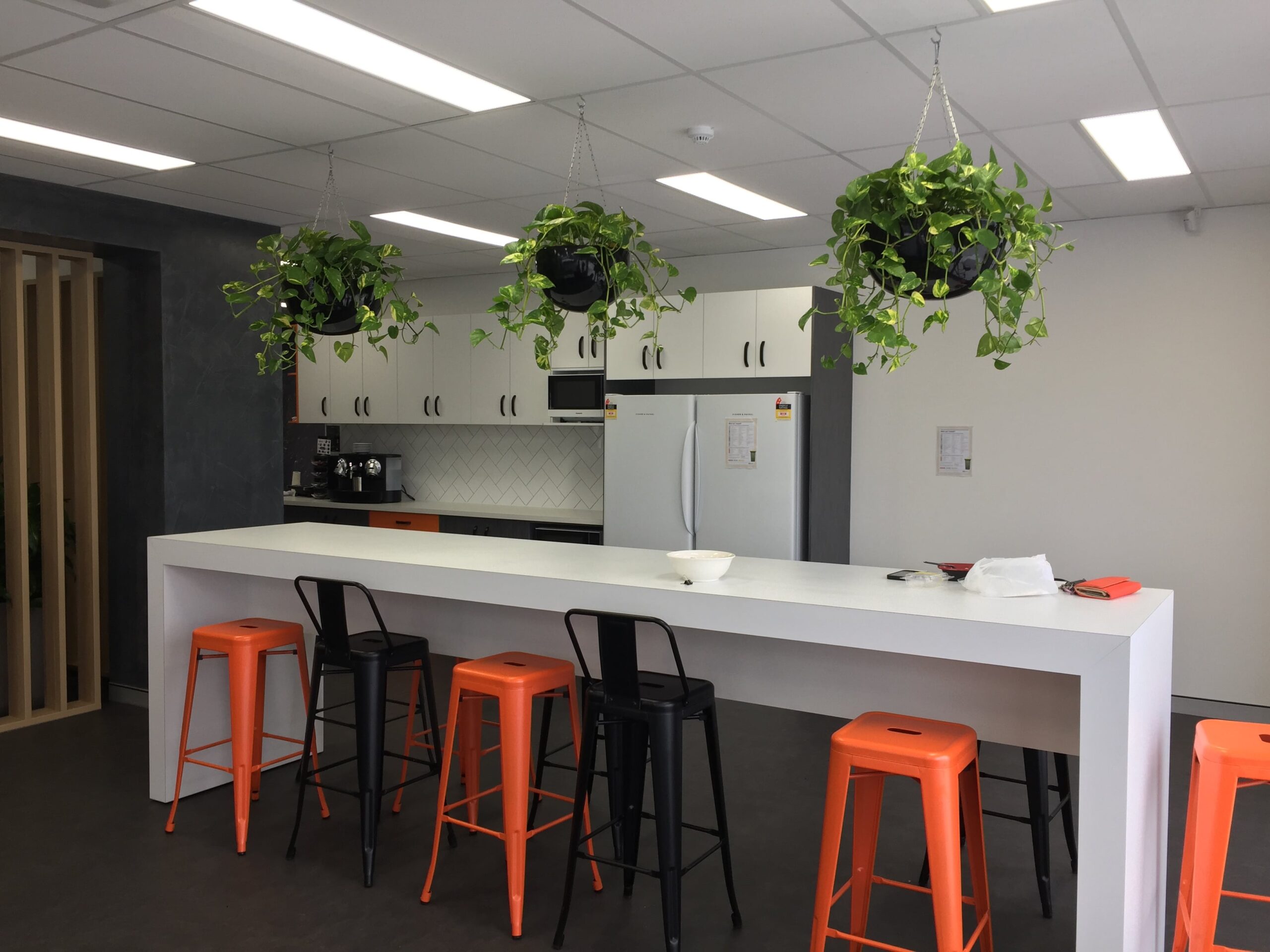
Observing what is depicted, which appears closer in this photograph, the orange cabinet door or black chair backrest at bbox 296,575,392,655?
black chair backrest at bbox 296,575,392,655

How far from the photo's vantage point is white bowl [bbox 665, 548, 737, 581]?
2906mm

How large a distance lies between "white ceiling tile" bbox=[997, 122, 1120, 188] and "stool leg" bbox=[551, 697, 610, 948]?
2.59 meters

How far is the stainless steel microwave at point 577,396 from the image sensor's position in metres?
6.40

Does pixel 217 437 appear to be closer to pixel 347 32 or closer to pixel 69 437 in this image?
pixel 69 437

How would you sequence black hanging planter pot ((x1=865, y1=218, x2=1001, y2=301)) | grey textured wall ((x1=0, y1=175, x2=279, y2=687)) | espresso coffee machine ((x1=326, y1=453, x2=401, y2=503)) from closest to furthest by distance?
black hanging planter pot ((x1=865, y1=218, x2=1001, y2=301)) < grey textured wall ((x1=0, y1=175, x2=279, y2=687)) < espresso coffee machine ((x1=326, y1=453, x2=401, y2=503))

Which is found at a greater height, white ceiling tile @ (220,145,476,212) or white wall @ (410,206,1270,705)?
white ceiling tile @ (220,145,476,212)

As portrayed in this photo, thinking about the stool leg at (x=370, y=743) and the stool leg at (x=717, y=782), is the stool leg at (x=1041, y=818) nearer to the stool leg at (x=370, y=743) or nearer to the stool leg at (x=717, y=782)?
the stool leg at (x=717, y=782)

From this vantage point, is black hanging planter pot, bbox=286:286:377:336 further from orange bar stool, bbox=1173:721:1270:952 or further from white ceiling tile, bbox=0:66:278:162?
orange bar stool, bbox=1173:721:1270:952

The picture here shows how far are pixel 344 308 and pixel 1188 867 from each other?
3075 millimetres

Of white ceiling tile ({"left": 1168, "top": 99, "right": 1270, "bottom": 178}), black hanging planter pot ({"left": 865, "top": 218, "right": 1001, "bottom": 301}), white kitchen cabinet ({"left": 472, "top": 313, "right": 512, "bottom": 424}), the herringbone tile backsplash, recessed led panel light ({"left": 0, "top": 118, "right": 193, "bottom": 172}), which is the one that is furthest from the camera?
the herringbone tile backsplash

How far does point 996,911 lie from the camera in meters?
3.10

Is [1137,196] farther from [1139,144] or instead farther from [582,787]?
[582,787]

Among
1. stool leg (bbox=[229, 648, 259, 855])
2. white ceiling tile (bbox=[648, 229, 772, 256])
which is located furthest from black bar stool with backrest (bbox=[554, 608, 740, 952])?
white ceiling tile (bbox=[648, 229, 772, 256])

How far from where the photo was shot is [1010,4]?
8.75 ft
